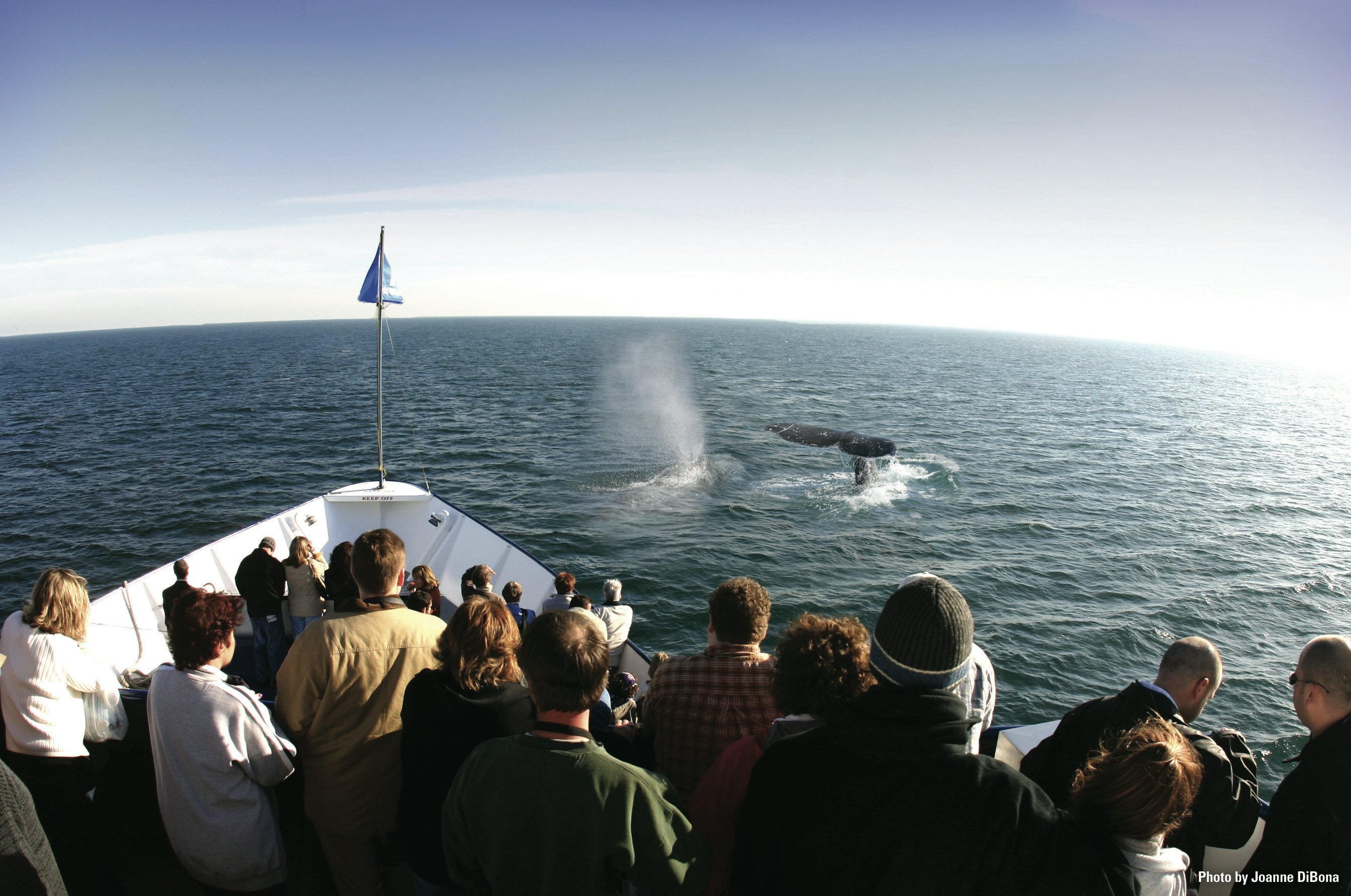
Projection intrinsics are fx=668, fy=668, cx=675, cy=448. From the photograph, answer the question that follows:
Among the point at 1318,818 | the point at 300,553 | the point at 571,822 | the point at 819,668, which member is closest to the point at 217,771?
the point at 571,822

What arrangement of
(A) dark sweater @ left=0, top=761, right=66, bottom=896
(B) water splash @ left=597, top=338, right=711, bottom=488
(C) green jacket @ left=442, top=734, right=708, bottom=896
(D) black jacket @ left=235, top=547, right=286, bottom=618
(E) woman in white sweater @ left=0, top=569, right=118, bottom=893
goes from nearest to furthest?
(A) dark sweater @ left=0, top=761, right=66, bottom=896 < (C) green jacket @ left=442, top=734, right=708, bottom=896 < (E) woman in white sweater @ left=0, top=569, right=118, bottom=893 < (D) black jacket @ left=235, top=547, right=286, bottom=618 < (B) water splash @ left=597, top=338, right=711, bottom=488

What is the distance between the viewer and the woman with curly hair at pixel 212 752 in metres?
3.24

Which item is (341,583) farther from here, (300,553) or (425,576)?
(300,553)

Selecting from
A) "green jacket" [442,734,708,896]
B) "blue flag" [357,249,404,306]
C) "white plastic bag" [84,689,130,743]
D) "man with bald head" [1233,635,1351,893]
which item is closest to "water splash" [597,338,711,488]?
"blue flag" [357,249,404,306]

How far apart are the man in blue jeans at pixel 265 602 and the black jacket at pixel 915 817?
7.69 m

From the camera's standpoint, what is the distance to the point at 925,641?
92.0 inches

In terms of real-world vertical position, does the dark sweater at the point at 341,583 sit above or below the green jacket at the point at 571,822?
below

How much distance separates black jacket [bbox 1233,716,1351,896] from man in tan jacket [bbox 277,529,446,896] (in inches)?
169

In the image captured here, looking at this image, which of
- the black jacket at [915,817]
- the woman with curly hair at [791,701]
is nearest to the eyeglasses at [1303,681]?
the black jacket at [915,817]

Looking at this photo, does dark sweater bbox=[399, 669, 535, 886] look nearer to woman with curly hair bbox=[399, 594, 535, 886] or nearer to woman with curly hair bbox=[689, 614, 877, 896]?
woman with curly hair bbox=[399, 594, 535, 886]

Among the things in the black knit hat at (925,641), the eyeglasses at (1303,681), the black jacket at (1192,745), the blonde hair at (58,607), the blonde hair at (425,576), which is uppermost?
the black knit hat at (925,641)

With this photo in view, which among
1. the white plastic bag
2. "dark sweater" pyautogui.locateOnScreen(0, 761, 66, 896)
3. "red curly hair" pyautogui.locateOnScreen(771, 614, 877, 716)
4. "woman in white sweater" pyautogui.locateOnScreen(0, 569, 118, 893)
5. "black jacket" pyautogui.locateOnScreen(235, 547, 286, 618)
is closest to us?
"dark sweater" pyautogui.locateOnScreen(0, 761, 66, 896)

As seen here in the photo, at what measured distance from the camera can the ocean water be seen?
16703 millimetres

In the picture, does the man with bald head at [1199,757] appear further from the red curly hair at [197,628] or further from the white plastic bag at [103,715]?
the white plastic bag at [103,715]
